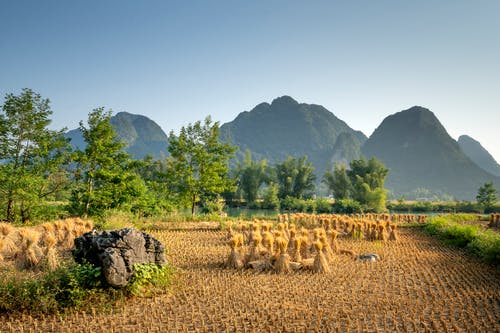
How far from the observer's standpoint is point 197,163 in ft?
81.2

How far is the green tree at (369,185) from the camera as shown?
154 feet

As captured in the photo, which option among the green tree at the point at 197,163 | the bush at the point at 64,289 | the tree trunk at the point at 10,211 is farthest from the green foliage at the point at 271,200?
the bush at the point at 64,289

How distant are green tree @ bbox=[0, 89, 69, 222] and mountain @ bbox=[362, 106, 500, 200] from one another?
140m

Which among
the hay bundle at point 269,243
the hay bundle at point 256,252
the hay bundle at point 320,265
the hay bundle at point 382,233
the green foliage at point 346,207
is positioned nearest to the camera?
the hay bundle at point 320,265

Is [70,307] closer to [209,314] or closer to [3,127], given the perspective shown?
[209,314]

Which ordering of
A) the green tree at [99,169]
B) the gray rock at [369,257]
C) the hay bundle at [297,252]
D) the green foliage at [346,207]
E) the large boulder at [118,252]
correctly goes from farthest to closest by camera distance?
1. the green foliage at [346,207]
2. the green tree at [99,169]
3. the gray rock at [369,257]
4. the hay bundle at [297,252]
5. the large boulder at [118,252]

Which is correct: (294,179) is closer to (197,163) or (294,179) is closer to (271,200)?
(271,200)

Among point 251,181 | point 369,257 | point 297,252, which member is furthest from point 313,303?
point 251,181

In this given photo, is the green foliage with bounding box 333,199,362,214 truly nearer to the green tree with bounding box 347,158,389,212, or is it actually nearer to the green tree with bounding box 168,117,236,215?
the green tree with bounding box 347,158,389,212

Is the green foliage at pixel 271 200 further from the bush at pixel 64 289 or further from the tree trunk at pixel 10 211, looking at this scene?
the bush at pixel 64 289

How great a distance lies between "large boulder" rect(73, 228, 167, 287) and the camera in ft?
22.2

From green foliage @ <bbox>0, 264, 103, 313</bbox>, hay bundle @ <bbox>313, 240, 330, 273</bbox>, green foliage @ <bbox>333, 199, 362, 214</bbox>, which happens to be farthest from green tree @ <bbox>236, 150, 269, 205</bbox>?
green foliage @ <bbox>0, 264, 103, 313</bbox>

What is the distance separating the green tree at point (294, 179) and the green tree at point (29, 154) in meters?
41.1

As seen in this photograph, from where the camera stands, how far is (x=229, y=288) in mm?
7781
